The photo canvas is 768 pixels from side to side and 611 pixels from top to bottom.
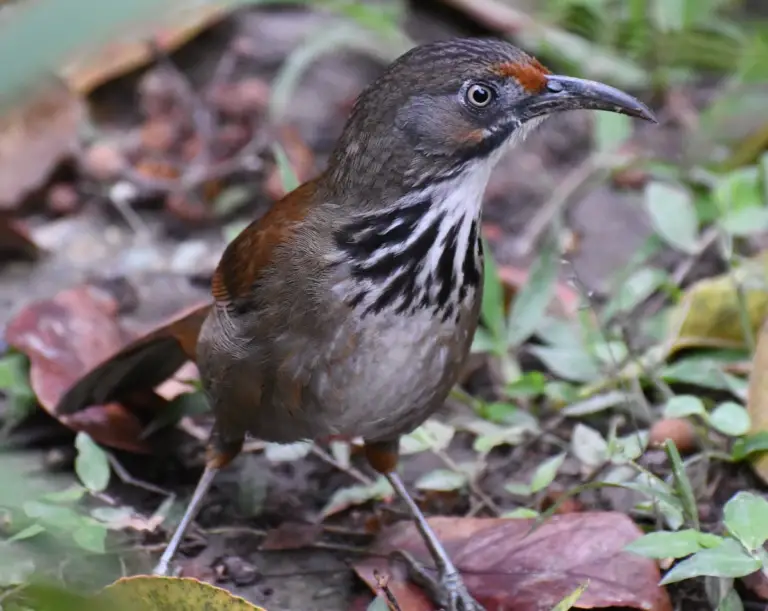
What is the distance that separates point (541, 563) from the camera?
126 inches

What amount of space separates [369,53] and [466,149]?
122 inches

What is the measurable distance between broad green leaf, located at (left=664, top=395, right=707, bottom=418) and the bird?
0.74 metres

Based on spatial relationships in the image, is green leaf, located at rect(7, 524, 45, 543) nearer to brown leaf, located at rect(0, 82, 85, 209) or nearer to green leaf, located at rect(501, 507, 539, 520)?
green leaf, located at rect(501, 507, 539, 520)

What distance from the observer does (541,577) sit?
3.15m

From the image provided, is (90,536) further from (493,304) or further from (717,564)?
(493,304)

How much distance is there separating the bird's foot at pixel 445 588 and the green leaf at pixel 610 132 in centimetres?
257

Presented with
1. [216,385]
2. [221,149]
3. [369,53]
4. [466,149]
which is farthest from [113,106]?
[466,149]

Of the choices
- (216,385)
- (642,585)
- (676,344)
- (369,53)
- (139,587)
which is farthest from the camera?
(369,53)

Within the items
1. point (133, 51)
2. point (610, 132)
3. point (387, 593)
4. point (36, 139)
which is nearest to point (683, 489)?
point (387, 593)

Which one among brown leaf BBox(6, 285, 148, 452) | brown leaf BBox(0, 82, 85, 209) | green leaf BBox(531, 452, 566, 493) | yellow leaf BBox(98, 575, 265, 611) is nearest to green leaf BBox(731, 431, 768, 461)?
green leaf BBox(531, 452, 566, 493)

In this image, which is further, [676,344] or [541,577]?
[676,344]

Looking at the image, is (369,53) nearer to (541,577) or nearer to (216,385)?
(216,385)

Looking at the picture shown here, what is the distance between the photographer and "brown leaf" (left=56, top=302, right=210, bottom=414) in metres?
3.67

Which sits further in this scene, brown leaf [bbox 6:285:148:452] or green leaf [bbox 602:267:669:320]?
green leaf [bbox 602:267:669:320]
